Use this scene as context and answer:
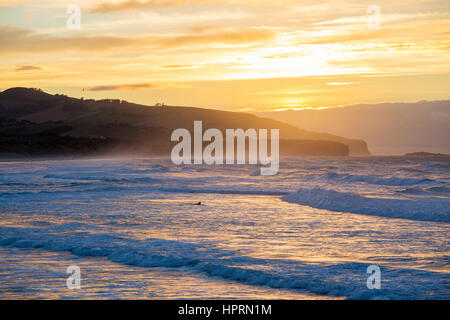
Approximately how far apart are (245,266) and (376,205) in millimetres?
12691

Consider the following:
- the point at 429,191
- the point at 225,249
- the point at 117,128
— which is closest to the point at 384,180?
the point at 429,191

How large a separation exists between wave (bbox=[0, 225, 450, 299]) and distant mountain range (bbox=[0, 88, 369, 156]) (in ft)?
290

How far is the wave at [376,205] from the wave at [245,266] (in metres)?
9.44

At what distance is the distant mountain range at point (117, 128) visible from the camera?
114m

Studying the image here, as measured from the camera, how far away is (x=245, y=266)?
1086 cm

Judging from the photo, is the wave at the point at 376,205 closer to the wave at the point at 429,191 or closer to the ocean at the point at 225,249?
the ocean at the point at 225,249

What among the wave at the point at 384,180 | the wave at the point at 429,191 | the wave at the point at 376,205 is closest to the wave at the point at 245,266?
the wave at the point at 376,205

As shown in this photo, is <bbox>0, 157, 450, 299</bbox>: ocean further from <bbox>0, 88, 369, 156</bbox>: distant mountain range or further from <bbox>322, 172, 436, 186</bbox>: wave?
<bbox>0, 88, 369, 156</bbox>: distant mountain range

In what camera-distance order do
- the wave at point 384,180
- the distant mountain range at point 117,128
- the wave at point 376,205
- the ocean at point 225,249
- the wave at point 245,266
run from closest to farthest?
the wave at point 245,266 < the ocean at point 225,249 < the wave at point 376,205 < the wave at point 384,180 < the distant mountain range at point 117,128

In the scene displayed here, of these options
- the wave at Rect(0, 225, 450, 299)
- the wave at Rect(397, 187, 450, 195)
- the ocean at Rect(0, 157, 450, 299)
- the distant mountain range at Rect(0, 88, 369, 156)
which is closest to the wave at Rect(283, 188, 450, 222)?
the ocean at Rect(0, 157, 450, 299)

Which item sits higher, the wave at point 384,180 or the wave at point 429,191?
the wave at point 384,180

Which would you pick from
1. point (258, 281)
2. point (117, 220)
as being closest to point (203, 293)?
point (258, 281)

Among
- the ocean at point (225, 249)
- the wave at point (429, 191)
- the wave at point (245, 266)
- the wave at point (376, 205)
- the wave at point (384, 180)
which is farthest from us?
the wave at point (384, 180)
